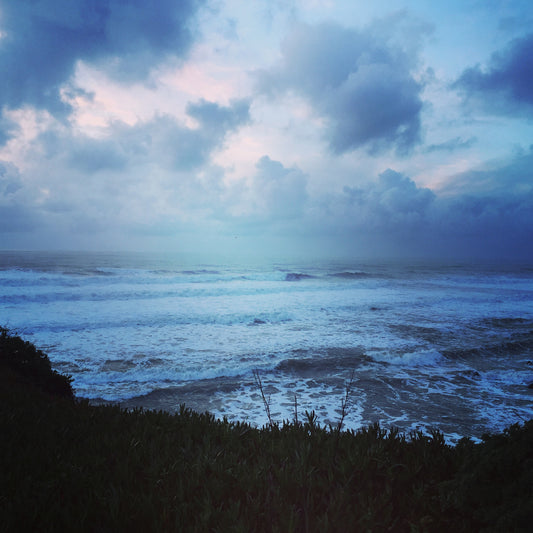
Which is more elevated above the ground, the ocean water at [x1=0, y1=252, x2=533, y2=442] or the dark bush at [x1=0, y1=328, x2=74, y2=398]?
the dark bush at [x1=0, y1=328, x2=74, y2=398]

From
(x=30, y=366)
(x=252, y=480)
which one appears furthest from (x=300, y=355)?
(x=252, y=480)

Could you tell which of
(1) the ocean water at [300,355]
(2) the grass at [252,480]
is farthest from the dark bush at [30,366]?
(2) the grass at [252,480]

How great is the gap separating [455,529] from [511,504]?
41 cm

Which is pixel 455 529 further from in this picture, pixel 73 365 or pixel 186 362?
pixel 73 365

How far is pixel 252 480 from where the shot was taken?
259 centimetres

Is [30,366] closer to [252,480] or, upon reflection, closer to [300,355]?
[252,480]

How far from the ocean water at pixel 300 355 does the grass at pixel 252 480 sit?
27.8 inches

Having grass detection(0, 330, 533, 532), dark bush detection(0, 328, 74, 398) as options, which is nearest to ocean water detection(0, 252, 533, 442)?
grass detection(0, 330, 533, 532)

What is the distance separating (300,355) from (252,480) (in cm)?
1058

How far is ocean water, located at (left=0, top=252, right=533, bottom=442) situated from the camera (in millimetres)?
8422

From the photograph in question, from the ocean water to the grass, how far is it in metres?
0.71

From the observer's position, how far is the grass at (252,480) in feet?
7.04

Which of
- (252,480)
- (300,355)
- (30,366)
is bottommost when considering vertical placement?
(300,355)

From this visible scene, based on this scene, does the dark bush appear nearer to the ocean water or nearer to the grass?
the ocean water
